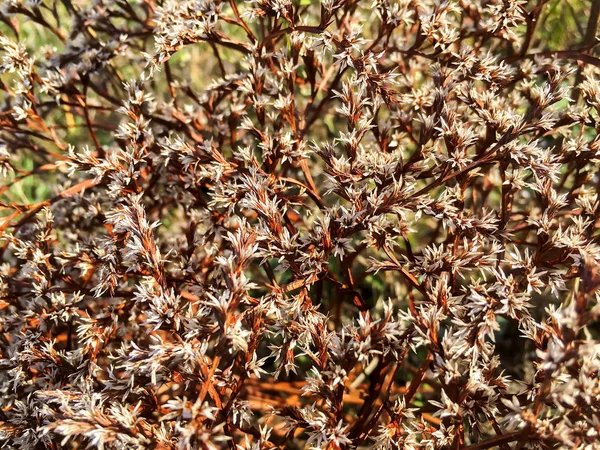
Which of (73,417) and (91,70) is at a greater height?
(91,70)

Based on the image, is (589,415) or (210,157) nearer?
(589,415)

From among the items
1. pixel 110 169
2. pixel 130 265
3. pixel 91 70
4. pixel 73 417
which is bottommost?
pixel 73 417

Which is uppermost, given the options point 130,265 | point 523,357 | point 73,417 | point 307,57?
point 307,57

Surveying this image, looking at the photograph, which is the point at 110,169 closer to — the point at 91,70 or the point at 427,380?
the point at 91,70

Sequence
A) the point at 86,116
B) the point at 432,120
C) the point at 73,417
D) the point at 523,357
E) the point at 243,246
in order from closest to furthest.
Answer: the point at 73,417, the point at 243,246, the point at 432,120, the point at 86,116, the point at 523,357

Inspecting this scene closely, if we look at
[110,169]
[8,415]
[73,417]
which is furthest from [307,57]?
[8,415]

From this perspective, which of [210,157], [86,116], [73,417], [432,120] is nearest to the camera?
[73,417]

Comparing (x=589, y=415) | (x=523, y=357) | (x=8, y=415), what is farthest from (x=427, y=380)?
(x=8, y=415)

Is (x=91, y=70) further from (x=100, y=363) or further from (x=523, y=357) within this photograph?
(x=523, y=357)

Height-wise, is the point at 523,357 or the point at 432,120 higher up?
the point at 432,120
